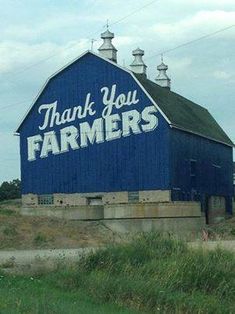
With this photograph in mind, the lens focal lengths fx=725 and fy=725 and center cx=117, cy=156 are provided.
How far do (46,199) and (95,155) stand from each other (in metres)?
5.22

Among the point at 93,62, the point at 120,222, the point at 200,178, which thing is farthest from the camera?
the point at 200,178

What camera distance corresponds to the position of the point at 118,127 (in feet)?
167

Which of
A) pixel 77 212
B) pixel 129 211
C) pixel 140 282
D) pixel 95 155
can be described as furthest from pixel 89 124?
pixel 140 282

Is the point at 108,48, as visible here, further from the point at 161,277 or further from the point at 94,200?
the point at 161,277

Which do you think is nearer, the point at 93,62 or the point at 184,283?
the point at 184,283

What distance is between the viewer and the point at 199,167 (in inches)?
2218

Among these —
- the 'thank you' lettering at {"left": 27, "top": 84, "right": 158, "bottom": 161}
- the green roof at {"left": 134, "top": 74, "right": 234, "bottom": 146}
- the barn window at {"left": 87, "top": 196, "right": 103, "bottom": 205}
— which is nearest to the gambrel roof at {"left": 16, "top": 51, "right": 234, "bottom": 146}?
the green roof at {"left": 134, "top": 74, "right": 234, "bottom": 146}

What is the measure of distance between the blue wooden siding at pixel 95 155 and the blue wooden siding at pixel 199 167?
1334 millimetres

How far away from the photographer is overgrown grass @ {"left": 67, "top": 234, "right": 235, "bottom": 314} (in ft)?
51.1

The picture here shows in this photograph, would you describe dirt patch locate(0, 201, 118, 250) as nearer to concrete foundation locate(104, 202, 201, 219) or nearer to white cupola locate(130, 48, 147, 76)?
concrete foundation locate(104, 202, 201, 219)

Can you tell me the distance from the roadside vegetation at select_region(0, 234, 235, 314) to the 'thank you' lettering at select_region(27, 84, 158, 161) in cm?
2939

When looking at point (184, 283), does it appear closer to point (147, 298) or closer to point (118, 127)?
point (147, 298)

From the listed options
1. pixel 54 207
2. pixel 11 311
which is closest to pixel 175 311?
pixel 11 311

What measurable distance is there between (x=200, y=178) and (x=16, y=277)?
3878 cm
